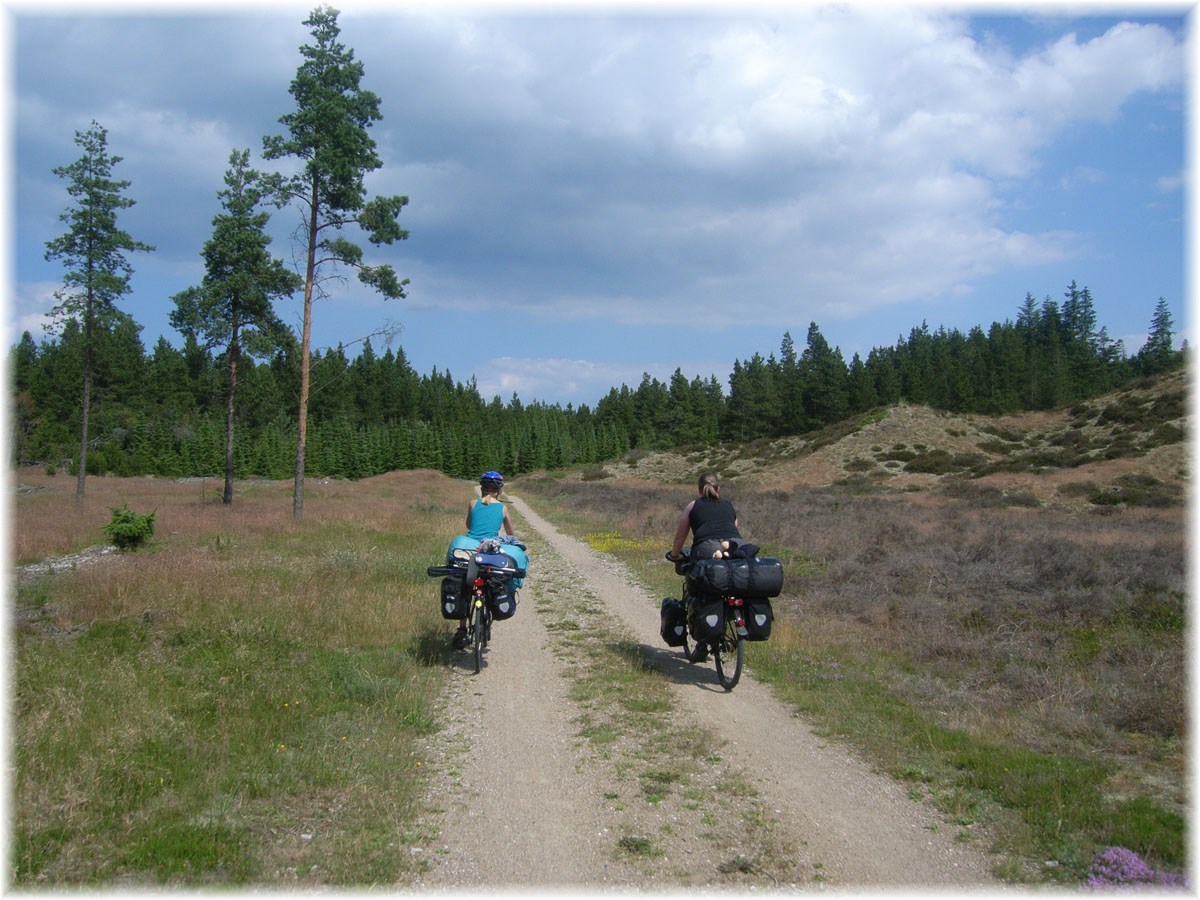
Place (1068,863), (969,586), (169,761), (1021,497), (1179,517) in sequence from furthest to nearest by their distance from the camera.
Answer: (1021,497) < (1179,517) < (969,586) < (169,761) < (1068,863)

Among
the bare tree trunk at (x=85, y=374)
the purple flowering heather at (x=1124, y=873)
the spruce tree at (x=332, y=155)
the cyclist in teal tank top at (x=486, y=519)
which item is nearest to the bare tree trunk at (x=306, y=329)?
the spruce tree at (x=332, y=155)

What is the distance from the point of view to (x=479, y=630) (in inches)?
318

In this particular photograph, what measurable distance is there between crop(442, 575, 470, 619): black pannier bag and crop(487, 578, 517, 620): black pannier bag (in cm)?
26

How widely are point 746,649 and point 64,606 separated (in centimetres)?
869

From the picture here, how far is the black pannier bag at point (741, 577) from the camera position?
7.09 m

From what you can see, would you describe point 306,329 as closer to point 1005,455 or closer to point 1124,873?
point 1124,873

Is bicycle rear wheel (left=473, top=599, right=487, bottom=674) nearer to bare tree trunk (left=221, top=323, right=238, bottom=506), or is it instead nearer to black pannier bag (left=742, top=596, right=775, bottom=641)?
black pannier bag (left=742, top=596, right=775, bottom=641)

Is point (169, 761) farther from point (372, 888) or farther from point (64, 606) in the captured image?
point (64, 606)

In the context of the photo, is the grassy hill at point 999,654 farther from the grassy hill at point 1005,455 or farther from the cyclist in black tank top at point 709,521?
the grassy hill at point 1005,455

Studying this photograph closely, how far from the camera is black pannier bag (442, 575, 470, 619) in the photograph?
7.98m

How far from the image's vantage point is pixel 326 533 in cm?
2006

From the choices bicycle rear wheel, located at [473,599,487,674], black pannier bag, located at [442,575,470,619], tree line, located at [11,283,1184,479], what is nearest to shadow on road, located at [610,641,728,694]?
bicycle rear wheel, located at [473,599,487,674]

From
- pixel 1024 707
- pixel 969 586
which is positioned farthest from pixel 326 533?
pixel 1024 707

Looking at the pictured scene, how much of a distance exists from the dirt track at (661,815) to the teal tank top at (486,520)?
1.80m
